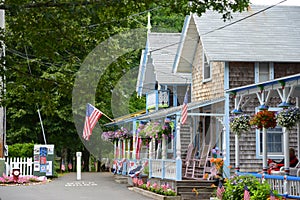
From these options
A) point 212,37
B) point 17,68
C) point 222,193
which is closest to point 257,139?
point 212,37

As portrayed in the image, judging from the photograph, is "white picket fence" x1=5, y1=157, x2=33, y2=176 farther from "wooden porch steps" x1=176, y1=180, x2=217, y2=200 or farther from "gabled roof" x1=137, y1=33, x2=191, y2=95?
"wooden porch steps" x1=176, y1=180, x2=217, y2=200

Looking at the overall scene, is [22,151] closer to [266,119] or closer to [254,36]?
A: [254,36]

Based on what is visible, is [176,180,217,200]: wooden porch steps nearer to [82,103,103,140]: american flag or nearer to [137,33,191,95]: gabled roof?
[82,103,103,140]: american flag

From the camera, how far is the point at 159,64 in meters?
31.6

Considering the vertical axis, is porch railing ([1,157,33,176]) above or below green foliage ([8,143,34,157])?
below

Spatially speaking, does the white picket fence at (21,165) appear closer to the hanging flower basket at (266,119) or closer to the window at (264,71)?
the window at (264,71)

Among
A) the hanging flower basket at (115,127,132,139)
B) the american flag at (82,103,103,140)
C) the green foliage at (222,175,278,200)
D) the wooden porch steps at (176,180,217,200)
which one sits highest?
the american flag at (82,103,103,140)

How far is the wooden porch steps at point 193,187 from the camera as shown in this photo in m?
21.6

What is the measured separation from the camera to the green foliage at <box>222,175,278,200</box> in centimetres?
1568

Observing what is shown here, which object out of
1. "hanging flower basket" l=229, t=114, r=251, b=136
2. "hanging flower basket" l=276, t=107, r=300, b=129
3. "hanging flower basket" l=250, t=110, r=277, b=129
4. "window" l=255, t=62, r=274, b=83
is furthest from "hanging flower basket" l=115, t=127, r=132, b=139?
"hanging flower basket" l=276, t=107, r=300, b=129

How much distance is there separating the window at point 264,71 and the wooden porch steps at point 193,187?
4.31 metres

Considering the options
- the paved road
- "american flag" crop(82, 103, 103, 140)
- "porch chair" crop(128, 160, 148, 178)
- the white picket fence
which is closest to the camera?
the paved road

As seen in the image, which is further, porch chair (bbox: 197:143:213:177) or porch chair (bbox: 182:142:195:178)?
porch chair (bbox: 182:142:195:178)

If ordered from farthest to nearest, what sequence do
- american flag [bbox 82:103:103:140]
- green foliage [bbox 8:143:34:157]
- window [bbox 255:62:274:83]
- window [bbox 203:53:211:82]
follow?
green foliage [bbox 8:143:34:157] < american flag [bbox 82:103:103:140] < window [bbox 203:53:211:82] < window [bbox 255:62:274:83]
